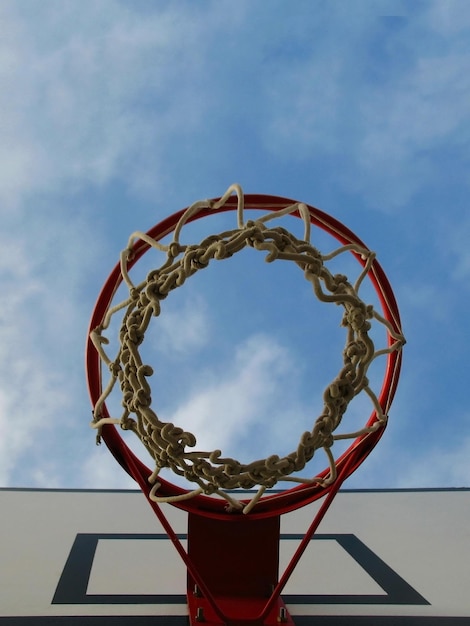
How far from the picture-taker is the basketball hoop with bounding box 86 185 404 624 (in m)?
1.49

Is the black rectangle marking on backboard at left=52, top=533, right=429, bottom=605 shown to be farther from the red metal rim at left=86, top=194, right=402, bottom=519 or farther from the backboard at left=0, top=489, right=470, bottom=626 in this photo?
the red metal rim at left=86, top=194, right=402, bottom=519

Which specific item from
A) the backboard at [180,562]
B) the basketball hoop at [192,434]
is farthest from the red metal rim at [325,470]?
the backboard at [180,562]

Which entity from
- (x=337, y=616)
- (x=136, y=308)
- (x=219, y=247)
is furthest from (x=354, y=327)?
(x=337, y=616)

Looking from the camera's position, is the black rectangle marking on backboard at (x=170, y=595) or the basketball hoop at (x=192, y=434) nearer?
the basketball hoop at (x=192, y=434)

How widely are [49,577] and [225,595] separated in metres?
0.49

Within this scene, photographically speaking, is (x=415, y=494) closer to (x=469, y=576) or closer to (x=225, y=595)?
(x=469, y=576)

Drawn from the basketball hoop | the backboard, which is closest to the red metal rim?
the basketball hoop

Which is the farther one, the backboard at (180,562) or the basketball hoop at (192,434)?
the backboard at (180,562)

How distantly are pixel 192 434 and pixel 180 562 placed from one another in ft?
2.25

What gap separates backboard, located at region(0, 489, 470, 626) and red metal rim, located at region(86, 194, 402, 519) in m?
0.26

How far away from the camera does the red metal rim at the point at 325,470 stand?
5.45 ft

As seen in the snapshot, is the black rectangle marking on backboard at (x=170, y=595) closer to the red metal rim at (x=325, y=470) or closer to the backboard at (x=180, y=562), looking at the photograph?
the backboard at (x=180, y=562)

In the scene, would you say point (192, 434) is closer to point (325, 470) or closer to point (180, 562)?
point (325, 470)

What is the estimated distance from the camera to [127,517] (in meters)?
2.38
